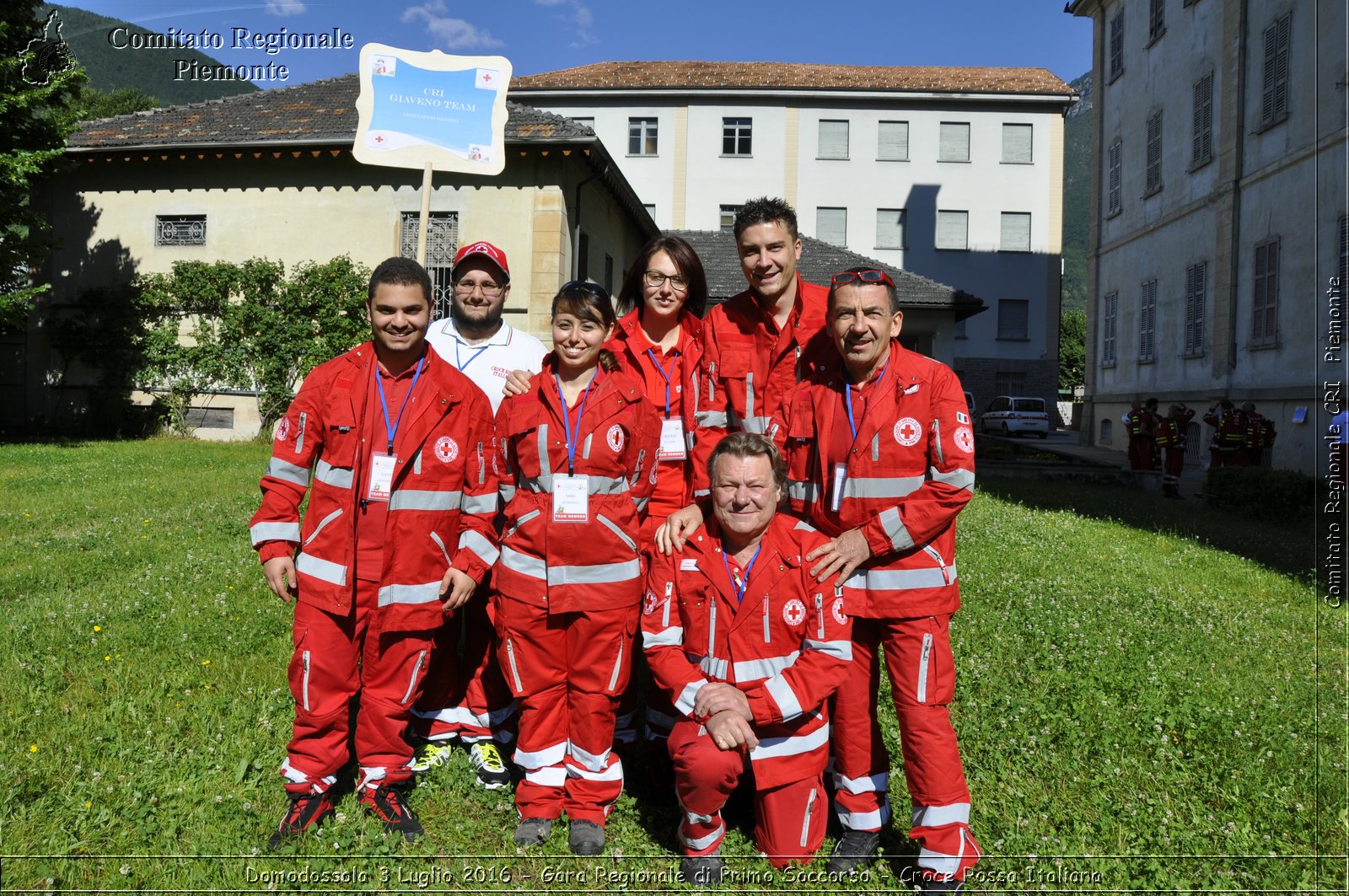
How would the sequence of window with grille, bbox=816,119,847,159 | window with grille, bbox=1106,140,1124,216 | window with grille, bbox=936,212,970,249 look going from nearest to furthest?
window with grille, bbox=1106,140,1124,216 → window with grille, bbox=936,212,970,249 → window with grille, bbox=816,119,847,159

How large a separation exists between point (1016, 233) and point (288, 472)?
38.9 metres

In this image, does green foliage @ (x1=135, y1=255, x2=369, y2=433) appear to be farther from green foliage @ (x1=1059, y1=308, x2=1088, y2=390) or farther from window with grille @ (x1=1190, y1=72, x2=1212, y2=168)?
green foliage @ (x1=1059, y1=308, x2=1088, y2=390)

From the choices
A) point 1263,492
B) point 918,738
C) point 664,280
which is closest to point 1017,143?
point 1263,492

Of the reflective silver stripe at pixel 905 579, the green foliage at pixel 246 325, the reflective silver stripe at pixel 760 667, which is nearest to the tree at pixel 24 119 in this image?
the green foliage at pixel 246 325

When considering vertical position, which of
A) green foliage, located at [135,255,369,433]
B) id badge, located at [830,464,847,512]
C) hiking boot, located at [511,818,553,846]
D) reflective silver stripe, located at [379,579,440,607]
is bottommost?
hiking boot, located at [511,818,553,846]

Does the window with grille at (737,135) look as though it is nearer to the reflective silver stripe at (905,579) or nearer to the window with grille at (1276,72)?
the window with grille at (1276,72)

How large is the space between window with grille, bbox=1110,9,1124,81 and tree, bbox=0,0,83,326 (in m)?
28.3

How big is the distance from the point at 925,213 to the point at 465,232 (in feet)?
88.2

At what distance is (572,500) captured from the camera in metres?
3.35

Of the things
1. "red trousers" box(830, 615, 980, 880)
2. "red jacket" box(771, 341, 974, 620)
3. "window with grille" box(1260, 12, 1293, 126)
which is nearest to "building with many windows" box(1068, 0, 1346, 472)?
"window with grille" box(1260, 12, 1293, 126)

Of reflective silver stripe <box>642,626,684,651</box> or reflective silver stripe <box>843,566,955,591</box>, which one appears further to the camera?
reflective silver stripe <box>642,626,684,651</box>

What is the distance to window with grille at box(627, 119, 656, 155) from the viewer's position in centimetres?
3878

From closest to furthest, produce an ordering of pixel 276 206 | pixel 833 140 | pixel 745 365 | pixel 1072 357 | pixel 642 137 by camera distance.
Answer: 1. pixel 745 365
2. pixel 276 206
3. pixel 833 140
4. pixel 642 137
5. pixel 1072 357

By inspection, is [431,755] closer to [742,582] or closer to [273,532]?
[273,532]
